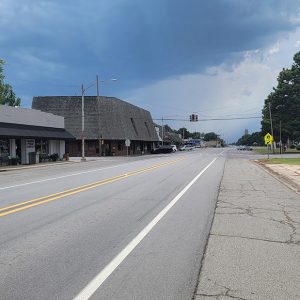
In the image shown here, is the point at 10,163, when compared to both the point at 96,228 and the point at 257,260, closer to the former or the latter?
the point at 96,228

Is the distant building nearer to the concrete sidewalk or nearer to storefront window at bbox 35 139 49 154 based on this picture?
storefront window at bbox 35 139 49 154

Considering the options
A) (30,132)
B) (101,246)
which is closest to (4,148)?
(30,132)

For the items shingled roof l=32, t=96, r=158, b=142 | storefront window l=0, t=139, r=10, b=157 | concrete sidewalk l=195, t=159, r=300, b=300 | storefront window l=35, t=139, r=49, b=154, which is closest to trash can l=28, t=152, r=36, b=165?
storefront window l=0, t=139, r=10, b=157

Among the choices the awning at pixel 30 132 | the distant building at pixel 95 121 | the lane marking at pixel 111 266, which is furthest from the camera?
the distant building at pixel 95 121

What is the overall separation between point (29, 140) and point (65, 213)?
3482 centimetres

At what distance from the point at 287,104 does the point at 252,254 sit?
7577cm

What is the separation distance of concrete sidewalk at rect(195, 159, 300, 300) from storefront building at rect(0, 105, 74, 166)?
29.5 m

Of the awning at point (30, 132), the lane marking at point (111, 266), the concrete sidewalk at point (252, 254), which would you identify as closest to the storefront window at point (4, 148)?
the awning at point (30, 132)

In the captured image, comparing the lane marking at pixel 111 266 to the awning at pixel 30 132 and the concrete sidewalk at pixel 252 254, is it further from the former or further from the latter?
the awning at pixel 30 132

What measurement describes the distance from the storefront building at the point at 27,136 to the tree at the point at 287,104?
40.9 meters

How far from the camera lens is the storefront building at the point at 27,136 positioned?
130 feet

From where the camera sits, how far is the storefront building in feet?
130

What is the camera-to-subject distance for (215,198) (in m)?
14.5

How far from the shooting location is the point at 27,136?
134 ft
